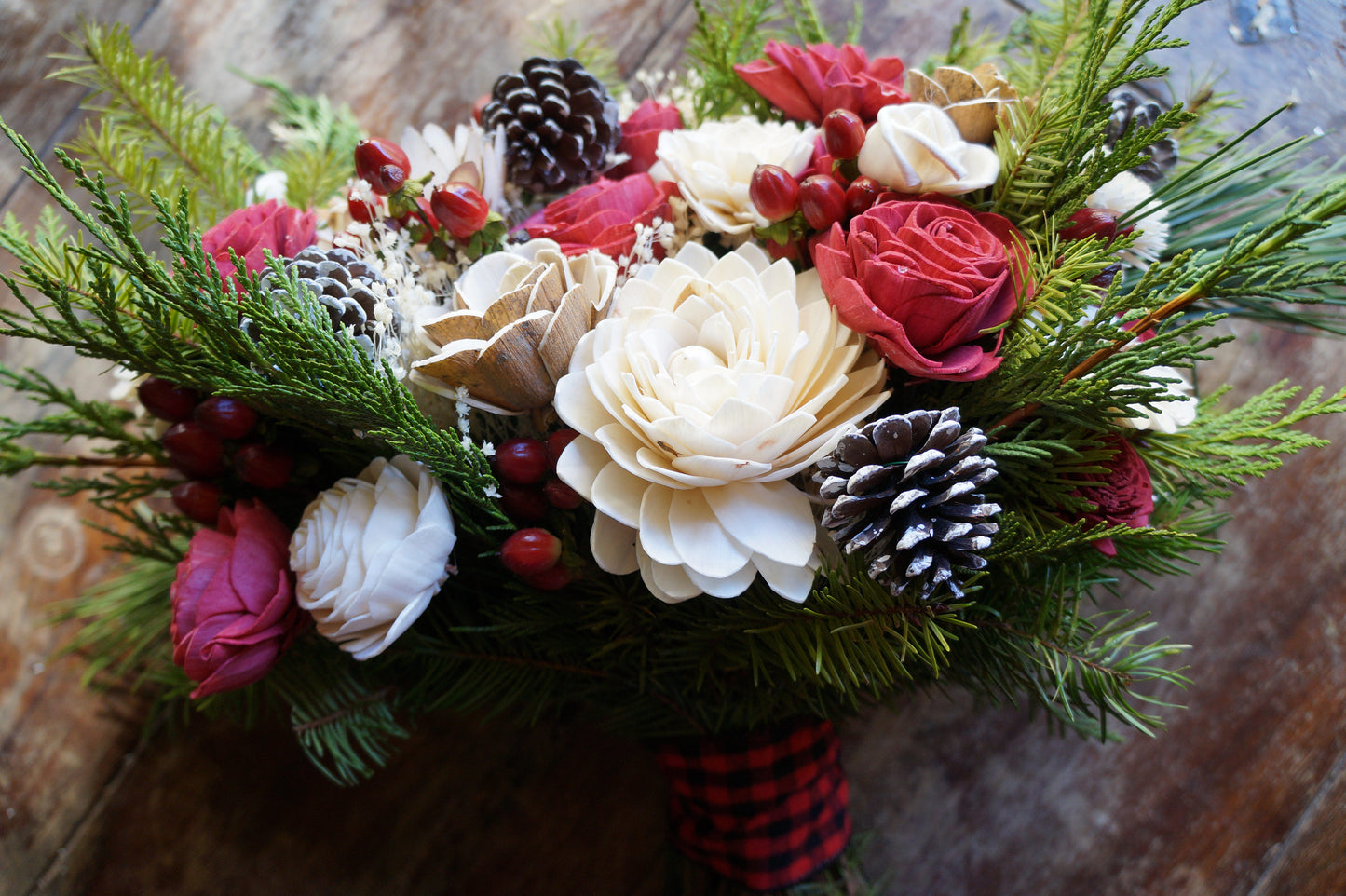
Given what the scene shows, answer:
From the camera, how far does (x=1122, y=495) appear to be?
48 centimetres

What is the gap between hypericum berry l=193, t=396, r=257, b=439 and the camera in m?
0.54

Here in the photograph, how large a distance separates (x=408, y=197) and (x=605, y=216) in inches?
5.3

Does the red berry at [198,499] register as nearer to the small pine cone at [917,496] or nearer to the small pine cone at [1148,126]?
the small pine cone at [917,496]

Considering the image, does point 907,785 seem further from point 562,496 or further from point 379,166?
point 379,166

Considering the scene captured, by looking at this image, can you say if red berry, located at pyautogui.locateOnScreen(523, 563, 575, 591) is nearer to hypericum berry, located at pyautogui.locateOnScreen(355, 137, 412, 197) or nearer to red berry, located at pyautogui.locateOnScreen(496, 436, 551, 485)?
red berry, located at pyautogui.locateOnScreen(496, 436, 551, 485)

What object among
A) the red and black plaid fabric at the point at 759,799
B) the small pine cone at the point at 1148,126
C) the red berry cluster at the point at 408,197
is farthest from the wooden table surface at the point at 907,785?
the red berry cluster at the point at 408,197

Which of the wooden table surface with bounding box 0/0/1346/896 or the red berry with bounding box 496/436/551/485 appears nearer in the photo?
the red berry with bounding box 496/436/551/485

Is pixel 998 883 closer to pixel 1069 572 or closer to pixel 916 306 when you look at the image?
pixel 1069 572

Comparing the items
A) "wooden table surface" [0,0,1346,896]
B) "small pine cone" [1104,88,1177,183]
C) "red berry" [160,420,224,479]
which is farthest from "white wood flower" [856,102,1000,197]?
"red berry" [160,420,224,479]

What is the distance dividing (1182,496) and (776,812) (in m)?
0.42

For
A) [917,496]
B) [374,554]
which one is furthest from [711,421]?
[374,554]

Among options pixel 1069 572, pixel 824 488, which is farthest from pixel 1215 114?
pixel 824 488

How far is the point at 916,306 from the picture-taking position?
44 cm

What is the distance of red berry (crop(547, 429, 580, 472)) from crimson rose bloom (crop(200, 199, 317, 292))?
0.21 metres
